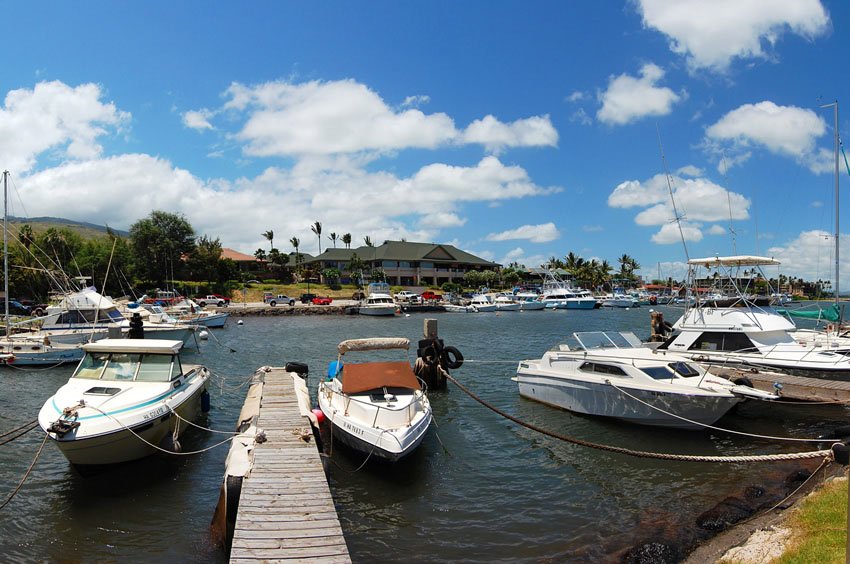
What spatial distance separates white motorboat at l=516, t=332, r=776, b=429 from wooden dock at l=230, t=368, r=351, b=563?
1018cm

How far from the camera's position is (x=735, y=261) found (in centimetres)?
2481

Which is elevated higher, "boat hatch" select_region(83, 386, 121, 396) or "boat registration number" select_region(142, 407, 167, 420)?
"boat hatch" select_region(83, 386, 121, 396)

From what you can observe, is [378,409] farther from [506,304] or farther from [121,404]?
[506,304]

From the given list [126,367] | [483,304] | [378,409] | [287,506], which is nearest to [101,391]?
[126,367]

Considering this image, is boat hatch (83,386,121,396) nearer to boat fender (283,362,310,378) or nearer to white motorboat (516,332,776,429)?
boat fender (283,362,310,378)

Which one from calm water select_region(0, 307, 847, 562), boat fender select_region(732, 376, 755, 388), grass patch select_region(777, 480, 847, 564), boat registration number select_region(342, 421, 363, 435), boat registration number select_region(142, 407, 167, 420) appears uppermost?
boat fender select_region(732, 376, 755, 388)

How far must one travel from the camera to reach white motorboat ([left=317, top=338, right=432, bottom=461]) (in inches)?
555

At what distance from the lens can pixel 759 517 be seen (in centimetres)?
1139

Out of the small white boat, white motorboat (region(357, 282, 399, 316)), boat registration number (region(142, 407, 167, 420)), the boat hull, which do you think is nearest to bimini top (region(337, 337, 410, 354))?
the boat hull

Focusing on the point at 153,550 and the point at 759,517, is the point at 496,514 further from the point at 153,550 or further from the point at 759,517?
the point at 153,550

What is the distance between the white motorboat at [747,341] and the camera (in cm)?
2077

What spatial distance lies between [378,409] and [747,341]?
659 inches

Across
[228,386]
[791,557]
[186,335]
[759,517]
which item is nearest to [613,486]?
[759,517]

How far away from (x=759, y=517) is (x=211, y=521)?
1188cm
